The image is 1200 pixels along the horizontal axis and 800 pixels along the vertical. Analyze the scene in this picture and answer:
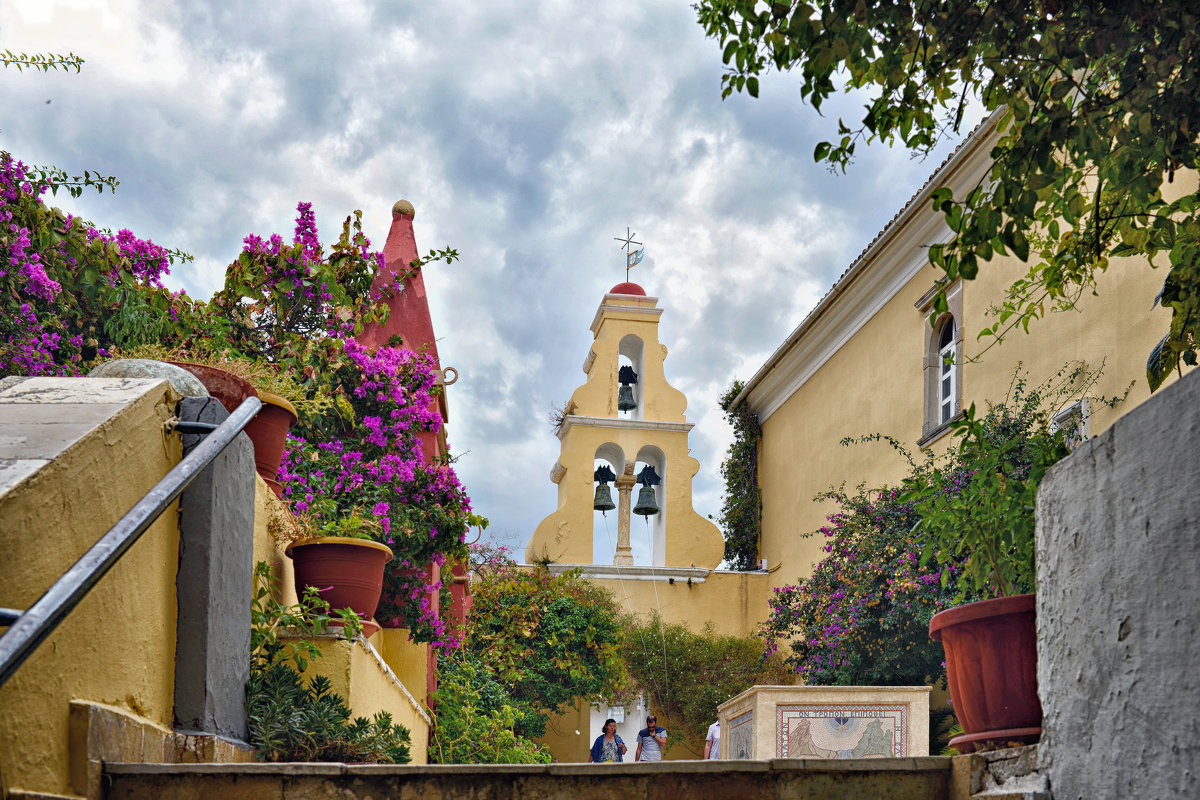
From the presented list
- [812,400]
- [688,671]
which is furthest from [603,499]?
[812,400]

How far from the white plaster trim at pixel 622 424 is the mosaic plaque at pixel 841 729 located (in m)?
9.36

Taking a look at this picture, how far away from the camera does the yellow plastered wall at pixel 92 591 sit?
238 centimetres

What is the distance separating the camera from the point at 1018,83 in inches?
143

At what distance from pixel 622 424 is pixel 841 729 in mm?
9518

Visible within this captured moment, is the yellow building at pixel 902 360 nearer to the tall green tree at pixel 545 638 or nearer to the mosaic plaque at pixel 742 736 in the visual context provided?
the tall green tree at pixel 545 638

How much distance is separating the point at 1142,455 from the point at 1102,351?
9.21m

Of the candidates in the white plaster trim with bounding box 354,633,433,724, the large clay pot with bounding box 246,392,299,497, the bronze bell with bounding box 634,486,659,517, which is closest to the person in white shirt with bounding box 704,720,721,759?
the white plaster trim with bounding box 354,633,433,724

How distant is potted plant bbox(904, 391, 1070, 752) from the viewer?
298 cm

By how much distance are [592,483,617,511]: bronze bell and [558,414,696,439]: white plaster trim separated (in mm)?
1034

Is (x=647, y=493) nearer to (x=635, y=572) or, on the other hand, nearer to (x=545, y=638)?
(x=635, y=572)

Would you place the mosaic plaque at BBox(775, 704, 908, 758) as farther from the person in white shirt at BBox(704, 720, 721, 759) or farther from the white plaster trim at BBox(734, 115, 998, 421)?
the white plaster trim at BBox(734, 115, 998, 421)

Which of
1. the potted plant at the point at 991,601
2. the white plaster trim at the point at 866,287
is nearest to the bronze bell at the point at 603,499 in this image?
the white plaster trim at the point at 866,287

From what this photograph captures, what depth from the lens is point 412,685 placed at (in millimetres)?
8406

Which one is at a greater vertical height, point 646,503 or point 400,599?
point 646,503
